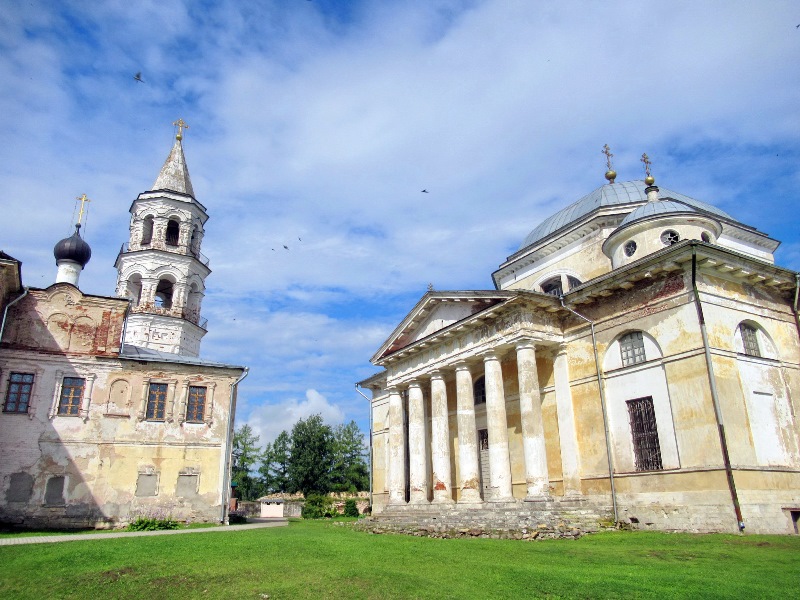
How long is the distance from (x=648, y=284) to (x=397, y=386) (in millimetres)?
12714

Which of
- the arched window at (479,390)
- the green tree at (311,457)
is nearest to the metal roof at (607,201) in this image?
the arched window at (479,390)

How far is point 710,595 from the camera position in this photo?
275 inches

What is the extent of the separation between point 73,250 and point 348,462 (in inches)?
1562

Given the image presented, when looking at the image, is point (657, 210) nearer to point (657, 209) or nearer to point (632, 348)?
point (657, 209)

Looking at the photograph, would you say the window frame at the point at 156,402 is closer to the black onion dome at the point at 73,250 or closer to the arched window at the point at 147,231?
the black onion dome at the point at 73,250

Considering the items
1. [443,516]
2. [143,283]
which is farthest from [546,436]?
[143,283]

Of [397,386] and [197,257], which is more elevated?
[197,257]

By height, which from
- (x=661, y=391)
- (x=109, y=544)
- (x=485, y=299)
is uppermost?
(x=485, y=299)

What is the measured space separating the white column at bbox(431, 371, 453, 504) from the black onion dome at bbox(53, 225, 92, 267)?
1923cm

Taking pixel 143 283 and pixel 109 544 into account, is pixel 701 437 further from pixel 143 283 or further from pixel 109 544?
pixel 143 283

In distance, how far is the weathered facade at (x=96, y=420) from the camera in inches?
898

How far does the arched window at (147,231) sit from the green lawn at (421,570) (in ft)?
A: 82.9

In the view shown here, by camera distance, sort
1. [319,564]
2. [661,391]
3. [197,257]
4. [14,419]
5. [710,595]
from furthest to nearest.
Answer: [197,257], [14,419], [661,391], [319,564], [710,595]

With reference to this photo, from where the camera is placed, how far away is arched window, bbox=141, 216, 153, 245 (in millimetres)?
36250
